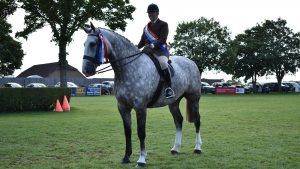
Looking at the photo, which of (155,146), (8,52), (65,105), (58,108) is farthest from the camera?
(8,52)

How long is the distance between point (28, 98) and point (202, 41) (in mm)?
55092

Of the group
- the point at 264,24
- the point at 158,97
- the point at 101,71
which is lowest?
the point at 158,97

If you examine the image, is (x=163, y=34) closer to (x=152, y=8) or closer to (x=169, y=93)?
(x=152, y=8)

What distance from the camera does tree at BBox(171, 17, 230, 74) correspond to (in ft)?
244

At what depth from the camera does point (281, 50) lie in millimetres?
74125

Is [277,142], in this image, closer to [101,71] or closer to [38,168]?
[101,71]

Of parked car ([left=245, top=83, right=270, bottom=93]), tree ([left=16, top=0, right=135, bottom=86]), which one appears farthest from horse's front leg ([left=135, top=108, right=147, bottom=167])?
parked car ([left=245, top=83, right=270, bottom=93])

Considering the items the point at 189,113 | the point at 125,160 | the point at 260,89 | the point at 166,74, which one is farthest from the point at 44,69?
the point at 125,160

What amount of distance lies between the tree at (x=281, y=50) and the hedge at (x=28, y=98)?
2188 inches

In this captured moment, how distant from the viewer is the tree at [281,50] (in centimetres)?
7381

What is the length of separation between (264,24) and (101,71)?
74.4 metres

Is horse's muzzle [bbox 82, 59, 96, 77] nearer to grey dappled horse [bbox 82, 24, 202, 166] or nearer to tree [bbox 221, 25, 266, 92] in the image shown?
grey dappled horse [bbox 82, 24, 202, 166]

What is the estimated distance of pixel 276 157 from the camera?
8.60 metres

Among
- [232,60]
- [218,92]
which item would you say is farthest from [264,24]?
[218,92]
